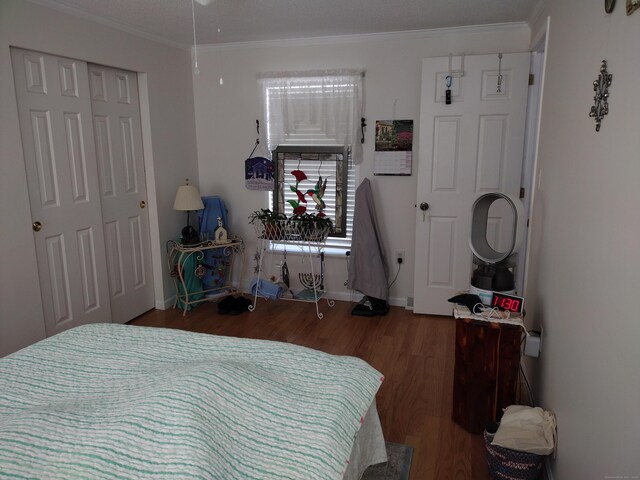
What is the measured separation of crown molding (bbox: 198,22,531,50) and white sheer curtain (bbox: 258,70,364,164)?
26 centimetres

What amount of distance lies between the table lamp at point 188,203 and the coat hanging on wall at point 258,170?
55 centimetres

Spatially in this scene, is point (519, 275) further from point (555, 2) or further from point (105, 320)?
point (105, 320)

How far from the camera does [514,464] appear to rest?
186 cm

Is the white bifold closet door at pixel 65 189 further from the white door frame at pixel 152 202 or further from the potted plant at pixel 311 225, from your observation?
the potted plant at pixel 311 225

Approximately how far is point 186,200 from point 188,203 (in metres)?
0.03

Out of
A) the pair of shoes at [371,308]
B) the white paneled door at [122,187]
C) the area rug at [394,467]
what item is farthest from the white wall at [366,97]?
the area rug at [394,467]

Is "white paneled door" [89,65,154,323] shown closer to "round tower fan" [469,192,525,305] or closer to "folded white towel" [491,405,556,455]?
"round tower fan" [469,192,525,305]

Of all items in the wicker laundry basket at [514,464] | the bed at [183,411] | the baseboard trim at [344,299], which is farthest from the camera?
the baseboard trim at [344,299]

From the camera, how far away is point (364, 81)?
3.86 metres

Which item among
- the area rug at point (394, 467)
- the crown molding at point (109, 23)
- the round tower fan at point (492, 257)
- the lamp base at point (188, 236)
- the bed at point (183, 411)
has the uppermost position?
the crown molding at point (109, 23)

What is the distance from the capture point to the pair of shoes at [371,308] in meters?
3.91

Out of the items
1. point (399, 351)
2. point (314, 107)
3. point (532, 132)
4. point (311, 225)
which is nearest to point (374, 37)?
point (314, 107)

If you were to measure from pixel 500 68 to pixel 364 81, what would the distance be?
1084mm

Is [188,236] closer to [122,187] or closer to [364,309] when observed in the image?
[122,187]
